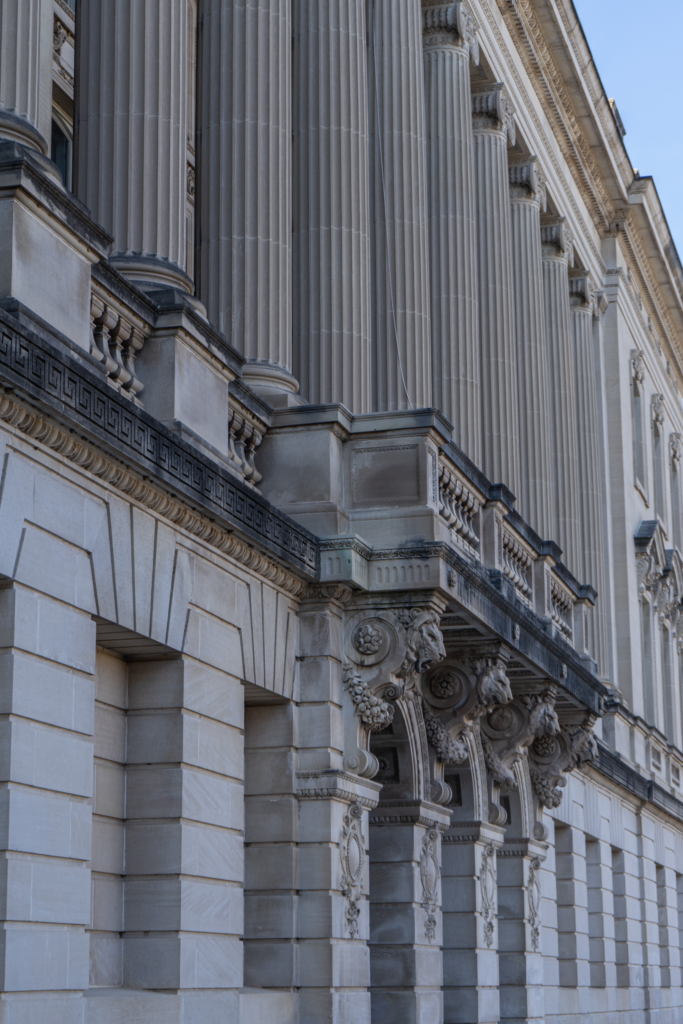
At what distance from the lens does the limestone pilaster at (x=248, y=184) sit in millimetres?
19000

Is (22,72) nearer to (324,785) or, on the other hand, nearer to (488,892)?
(324,785)

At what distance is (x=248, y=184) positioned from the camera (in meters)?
19.3

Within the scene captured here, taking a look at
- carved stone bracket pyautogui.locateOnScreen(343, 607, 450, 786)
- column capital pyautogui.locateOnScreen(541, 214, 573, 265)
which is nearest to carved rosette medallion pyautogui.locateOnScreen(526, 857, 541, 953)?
carved stone bracket pyautogui.locateOnScreen(343, 607, 450, 786)

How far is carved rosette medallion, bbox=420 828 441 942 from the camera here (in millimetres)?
19984

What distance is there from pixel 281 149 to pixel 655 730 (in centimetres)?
2941

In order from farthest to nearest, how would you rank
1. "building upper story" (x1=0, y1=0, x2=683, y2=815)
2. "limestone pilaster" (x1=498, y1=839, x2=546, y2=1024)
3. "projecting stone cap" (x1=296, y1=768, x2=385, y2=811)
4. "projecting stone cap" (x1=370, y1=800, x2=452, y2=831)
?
"limestone pilaster" (x1=498, y1=839, x2=546, y2=1024)
"projecting stone cap" (x1=370, y1=800, x2=452, y2=831)
"projecting stone cap" (x1=296, y1=768, x2=385, y2=811)
"building upper story" (x1=0, y1=0, x2=683, y2=815)

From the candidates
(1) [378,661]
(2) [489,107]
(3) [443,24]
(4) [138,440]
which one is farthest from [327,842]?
(2) [489,107]

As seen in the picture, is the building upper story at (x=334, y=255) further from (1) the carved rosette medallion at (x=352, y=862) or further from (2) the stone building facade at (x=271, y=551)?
(1) the carved rosette medallion at (x=352, y=862)

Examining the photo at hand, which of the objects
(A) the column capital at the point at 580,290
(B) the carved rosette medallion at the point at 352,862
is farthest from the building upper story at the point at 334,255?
(A) the column capital at the point at 580,290

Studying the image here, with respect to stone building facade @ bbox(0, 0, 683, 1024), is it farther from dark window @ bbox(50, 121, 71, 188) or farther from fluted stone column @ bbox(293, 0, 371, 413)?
dark window @ bbox(50, 121, 71, 188)

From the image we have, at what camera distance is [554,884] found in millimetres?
30953

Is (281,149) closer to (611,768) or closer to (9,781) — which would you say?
(9,781)

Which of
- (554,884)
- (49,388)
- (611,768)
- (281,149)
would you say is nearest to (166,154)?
(281,149)

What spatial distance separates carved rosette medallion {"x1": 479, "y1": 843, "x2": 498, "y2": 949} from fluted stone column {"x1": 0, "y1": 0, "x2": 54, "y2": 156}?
13.2 metres
